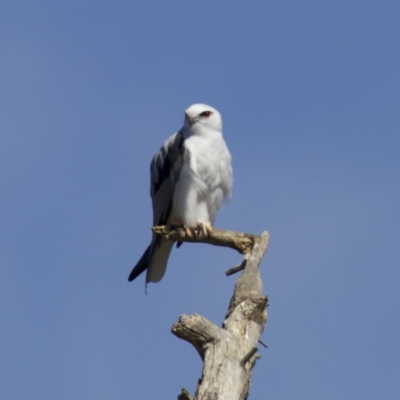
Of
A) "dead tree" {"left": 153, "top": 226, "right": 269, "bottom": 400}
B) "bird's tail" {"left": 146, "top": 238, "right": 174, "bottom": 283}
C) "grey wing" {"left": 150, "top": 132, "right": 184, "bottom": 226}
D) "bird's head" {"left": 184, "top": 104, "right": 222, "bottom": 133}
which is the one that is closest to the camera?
"dead tree" {"left": 153, "top": 226, "right": 269, "bottom": 400}

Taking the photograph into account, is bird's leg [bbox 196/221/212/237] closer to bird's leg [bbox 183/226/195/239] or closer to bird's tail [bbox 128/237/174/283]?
bird's leg [bbox 183/226/195/239]

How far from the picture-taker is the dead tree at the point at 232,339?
733cm

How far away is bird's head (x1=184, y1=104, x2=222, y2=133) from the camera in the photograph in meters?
11.3

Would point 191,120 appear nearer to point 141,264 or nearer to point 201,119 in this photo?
point 201,119

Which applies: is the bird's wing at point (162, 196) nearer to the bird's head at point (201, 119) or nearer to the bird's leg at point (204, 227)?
the bird's head at point (201, 119)

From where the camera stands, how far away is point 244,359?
24.5 feet

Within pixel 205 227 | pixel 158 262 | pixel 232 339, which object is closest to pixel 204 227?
pixel 205 227

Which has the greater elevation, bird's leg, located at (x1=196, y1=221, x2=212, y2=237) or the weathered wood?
bird's leg, located at (x1=196, y1=221, x2=212, y2=237)

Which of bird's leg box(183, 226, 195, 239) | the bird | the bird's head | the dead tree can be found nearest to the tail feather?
the bird

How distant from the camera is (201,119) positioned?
11305 millimetres

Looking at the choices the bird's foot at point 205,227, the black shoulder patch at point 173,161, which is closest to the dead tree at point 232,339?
the bird's foot at point 205,227

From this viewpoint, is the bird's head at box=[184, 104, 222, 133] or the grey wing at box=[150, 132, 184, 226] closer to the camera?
the grey wing at box=[150, 132, 184, 226]

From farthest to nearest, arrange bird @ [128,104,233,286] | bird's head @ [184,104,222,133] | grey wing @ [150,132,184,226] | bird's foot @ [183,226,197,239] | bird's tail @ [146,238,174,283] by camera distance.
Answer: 1. bird's head @ [184,104,222,133]
2. bird's tail @ [146,238,174,283]
3. grey wing @ [150,132,184,226]
4. bird @ [128,104,233,286]
5. bird's foot @ [183,226,197,239]

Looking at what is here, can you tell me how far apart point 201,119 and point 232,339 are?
13.2 feet
